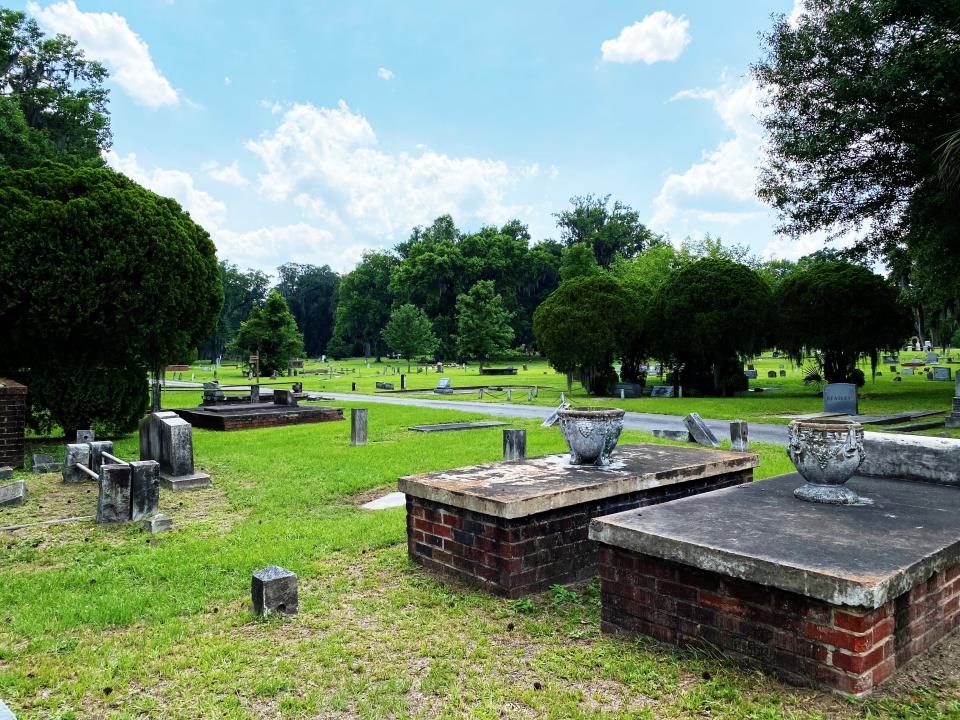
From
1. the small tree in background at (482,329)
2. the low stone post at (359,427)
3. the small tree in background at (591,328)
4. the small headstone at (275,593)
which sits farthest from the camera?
the small tree in background at (482,329)

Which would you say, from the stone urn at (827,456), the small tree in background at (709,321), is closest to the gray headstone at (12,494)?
the stone urn at (827,456)

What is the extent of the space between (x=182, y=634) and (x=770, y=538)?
3731 mm

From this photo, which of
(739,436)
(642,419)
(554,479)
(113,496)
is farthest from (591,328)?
(554,479)

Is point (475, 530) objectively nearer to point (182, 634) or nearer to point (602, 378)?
point (182, 634)

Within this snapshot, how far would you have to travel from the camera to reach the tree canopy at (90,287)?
11.2m

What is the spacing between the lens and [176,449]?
9.26 metres

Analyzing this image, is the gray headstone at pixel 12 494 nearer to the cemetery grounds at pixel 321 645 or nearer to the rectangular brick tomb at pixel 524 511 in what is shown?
the cemetery grounds at pixel 321 645

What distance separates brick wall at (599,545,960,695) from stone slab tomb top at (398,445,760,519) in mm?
771

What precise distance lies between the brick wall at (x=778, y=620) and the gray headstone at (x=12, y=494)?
24.7 feet

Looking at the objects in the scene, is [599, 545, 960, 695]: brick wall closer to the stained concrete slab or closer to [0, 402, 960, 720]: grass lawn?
[0, 402, 960, 720]: grass lawn

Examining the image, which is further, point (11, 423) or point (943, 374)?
point (943, 374)

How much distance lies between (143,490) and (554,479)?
4.81 metres

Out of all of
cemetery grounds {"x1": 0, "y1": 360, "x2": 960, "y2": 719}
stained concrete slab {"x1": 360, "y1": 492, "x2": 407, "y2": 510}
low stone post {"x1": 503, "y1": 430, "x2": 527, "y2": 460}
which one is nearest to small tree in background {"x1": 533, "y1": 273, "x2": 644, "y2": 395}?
low stone post {"x1": 503, "y1": 430, "x2": 527, "y2": 460}

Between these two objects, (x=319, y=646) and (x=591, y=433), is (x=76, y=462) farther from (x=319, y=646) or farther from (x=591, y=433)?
(x=591, y=433)
